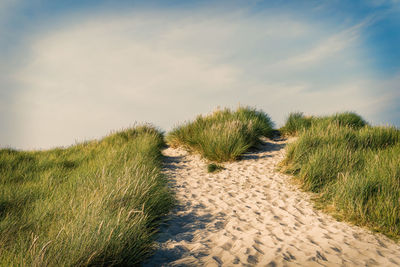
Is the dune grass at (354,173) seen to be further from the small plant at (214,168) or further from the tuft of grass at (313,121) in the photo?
the tuft of grass at (313,121)

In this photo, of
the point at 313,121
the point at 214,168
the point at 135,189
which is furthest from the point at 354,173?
the point at 313,121

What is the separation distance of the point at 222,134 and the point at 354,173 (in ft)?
15.1

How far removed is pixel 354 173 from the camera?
5.94 metres

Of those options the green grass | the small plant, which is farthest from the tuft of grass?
the small plant

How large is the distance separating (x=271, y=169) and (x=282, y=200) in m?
2.32

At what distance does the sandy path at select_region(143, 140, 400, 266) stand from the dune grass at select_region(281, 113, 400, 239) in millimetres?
302

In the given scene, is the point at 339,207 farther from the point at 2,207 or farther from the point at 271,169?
the point at 2,207

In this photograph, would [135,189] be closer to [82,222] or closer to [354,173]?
[82,222]

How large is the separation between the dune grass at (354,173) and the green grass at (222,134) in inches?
78.8

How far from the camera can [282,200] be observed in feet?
19.7

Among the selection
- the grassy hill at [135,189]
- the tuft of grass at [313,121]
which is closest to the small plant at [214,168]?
the grassy hill at [135,189]

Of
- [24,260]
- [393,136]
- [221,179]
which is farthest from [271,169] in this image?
[24,260]

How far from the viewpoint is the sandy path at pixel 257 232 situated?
3.50 m

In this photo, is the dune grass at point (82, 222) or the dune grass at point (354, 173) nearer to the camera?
the dune grass at point (82, 222)
